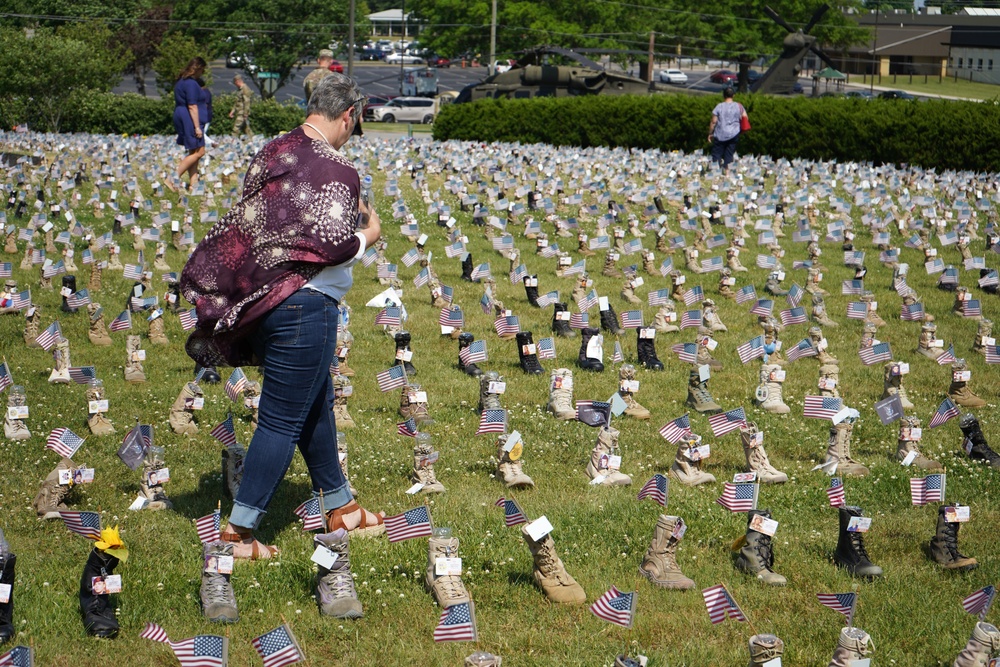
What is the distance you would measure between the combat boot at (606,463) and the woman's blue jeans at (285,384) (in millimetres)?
2062

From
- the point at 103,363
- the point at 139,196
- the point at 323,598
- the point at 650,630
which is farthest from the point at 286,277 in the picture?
the point at 139,196

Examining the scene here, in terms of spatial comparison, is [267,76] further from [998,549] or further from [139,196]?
[998,549]

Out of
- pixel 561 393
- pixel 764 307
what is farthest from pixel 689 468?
pixel 764 307

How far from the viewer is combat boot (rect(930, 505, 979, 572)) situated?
224 inches

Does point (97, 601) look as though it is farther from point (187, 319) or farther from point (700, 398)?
point (187, 319)

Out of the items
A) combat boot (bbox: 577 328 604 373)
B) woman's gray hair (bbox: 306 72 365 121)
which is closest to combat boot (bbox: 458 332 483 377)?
combat boot (bbox: 577 328 604 373)

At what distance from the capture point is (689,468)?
6.82 m

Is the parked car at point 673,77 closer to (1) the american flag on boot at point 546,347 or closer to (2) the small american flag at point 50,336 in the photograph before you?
(1) the american flag on boot at point 546,347

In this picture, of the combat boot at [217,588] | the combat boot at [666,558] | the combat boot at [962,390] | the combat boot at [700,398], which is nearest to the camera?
the combat boot at [217,588]

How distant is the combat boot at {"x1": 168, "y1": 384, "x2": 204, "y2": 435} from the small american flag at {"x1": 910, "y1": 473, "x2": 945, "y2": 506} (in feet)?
14.7

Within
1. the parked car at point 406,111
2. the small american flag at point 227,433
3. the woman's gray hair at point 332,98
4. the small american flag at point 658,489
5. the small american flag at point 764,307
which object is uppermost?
the woman's gray hair at point 332,98

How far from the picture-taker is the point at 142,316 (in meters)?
10.6

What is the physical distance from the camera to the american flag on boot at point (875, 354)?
29.8ft

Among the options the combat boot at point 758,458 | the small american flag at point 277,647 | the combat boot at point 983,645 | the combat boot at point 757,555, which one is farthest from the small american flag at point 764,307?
the small american flag at point 277,647
